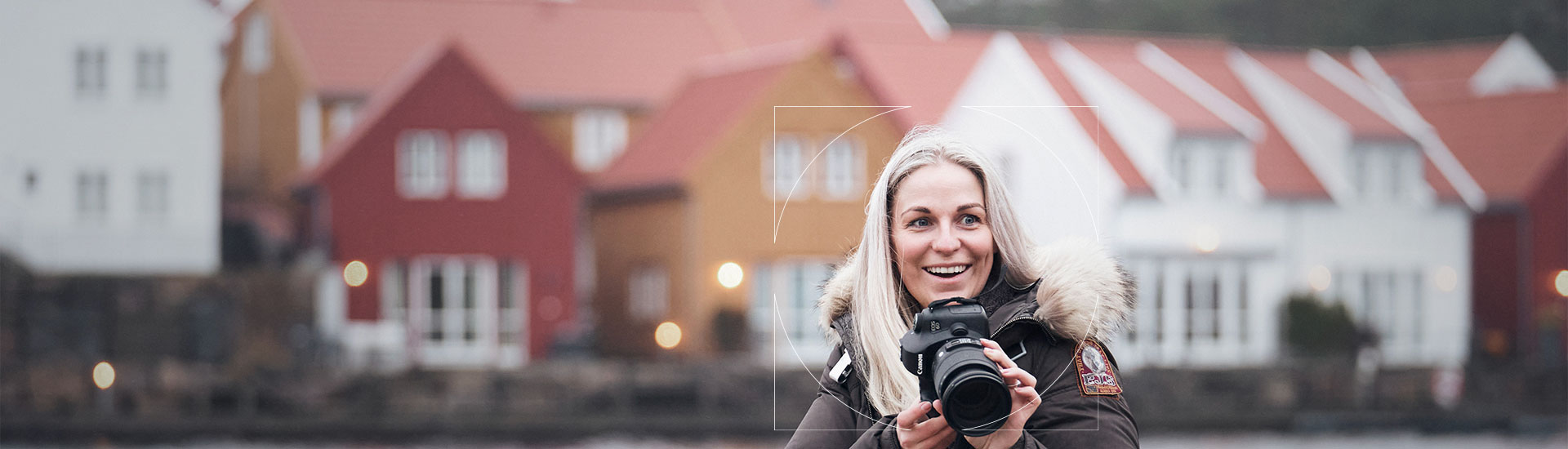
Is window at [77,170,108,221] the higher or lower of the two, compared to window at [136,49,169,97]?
lower

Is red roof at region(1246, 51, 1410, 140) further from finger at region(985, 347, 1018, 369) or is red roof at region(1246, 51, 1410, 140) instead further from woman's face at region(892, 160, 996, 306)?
finger at region(985, 347, 1018, 369)

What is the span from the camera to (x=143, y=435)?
87.2ft

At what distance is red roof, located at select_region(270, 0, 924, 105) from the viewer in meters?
35.1

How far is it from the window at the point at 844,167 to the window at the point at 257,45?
95.1 ft

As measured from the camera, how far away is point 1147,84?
35.3 m

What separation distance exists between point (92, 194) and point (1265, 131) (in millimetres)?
22563

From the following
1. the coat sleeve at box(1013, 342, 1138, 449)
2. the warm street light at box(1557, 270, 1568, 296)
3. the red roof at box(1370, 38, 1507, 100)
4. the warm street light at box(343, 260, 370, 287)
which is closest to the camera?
the coat sleeve at box(1013, 342, 1138, 449)

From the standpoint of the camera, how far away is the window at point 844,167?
14.5ft

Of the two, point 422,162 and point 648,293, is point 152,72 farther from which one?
point 648,293

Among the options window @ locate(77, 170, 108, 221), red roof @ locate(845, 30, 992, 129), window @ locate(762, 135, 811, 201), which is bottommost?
window @ locate(762, 135, 811, 201)

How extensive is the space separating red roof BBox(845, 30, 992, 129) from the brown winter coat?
26697mm

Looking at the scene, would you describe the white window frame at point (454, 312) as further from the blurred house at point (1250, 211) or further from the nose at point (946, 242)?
the nose at point (946, 242)

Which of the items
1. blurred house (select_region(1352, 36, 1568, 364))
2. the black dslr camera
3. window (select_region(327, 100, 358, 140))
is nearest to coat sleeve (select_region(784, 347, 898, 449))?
the black dslr camera

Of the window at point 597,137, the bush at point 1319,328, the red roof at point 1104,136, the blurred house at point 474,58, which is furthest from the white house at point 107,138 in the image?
the bush at point 1319,328
